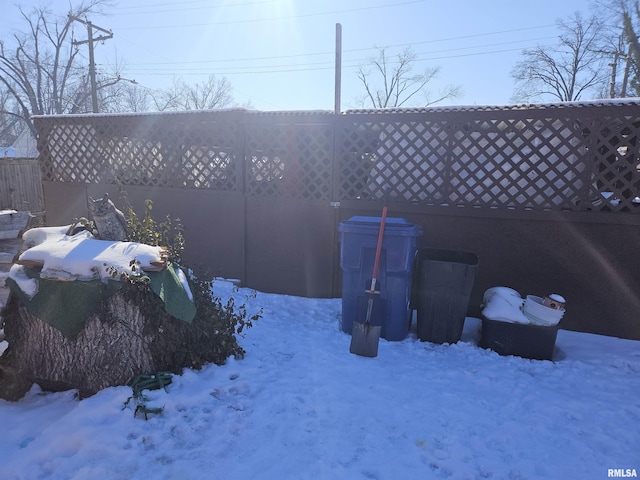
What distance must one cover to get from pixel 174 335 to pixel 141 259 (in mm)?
617

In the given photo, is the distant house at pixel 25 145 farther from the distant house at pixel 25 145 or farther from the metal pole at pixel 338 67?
the metal pole at pixel 338 67

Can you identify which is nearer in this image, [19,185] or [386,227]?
[386,227]

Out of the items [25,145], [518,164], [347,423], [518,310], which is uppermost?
[25,145]

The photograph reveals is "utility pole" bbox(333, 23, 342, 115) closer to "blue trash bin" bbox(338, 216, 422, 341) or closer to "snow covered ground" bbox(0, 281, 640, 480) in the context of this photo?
"blue trash bin" bbox(338, 216, 422, 341)

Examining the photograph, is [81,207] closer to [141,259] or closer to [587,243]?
[141,259]

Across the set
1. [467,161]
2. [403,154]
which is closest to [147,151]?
[403,154]

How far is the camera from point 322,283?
4.95 meters

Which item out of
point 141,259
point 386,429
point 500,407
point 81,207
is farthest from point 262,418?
point 81,207

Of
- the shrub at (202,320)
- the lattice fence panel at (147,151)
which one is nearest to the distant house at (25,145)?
the lattice fence panel at (147,151)

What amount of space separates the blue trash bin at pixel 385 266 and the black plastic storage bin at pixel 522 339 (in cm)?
86

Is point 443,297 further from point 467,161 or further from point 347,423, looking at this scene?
point 347,423

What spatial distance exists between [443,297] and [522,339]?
804 millimetres

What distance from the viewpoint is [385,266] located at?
375 centimetres

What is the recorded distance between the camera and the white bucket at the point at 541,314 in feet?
11.1
